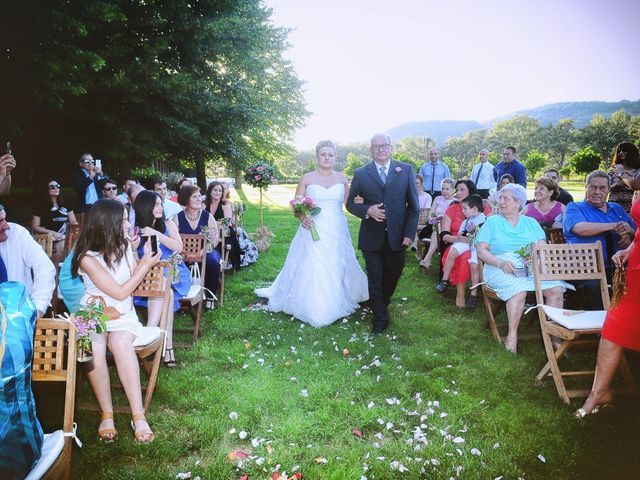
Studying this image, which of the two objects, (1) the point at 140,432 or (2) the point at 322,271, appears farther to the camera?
(2) the point at 322,271

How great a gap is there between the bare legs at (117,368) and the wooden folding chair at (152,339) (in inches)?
4.6

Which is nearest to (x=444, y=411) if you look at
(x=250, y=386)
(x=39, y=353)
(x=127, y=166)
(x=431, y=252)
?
(x=250, y=386)

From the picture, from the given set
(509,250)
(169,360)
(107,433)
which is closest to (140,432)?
(107,433)

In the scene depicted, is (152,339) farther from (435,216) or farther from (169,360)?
(435,216)

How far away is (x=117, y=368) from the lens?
3.19 m

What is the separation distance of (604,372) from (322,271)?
346 centimetres

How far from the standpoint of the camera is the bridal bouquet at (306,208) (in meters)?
5.70

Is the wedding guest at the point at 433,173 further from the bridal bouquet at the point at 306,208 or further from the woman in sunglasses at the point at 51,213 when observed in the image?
the woman in sunglasses at the point at 51,213

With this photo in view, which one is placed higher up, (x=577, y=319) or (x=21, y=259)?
(x=21, y=259)

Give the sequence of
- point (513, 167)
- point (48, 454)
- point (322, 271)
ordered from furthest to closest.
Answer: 1. point (513, 167)
2. point (322, 271)
3. point (48, 454)

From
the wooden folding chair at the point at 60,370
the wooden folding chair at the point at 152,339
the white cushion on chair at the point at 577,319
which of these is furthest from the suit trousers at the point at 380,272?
the wooden folding chair at the point at 60,370

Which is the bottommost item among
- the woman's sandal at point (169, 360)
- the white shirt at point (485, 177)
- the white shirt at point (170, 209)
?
the woman's sandal at point (169, 360)

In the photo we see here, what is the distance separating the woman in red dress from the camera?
297 cm

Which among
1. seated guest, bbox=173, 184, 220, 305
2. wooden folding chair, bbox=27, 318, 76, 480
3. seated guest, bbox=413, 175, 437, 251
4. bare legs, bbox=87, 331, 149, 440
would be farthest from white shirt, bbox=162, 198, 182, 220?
seated guest, bbox=413, 175, 437, 251
